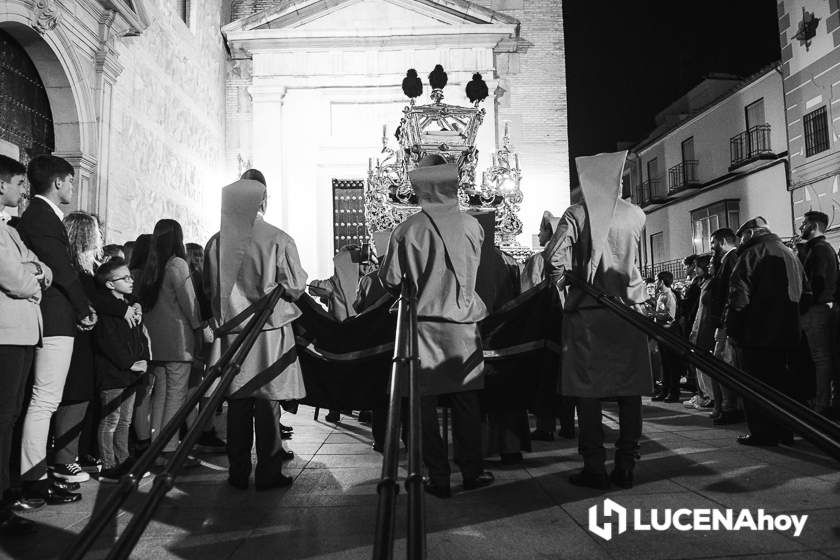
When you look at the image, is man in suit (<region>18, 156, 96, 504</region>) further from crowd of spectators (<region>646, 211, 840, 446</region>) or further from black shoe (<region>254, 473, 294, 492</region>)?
crowd of spectators (<region>646, 211, 840, 446</region>)

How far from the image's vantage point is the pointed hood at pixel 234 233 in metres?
4.32

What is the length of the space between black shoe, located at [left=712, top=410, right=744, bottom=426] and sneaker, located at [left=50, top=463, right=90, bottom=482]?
18.0 ft

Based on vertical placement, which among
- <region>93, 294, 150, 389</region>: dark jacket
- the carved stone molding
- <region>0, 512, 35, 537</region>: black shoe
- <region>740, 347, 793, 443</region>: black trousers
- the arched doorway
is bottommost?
<region>0, 512, 35, 537</region>: black shoe

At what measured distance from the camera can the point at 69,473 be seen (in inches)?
167

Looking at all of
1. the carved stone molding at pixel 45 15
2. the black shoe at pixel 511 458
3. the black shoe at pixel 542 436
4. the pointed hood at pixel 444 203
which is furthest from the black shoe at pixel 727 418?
the carved stone molding at pixel 45 15

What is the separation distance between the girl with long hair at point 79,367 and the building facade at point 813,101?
14.4 m

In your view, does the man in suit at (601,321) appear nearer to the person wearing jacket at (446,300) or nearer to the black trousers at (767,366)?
the person wearing jacket at (446,300)

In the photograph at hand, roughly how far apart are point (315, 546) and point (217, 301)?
1959mm

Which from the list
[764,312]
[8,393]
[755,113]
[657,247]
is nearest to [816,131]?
[755,113]

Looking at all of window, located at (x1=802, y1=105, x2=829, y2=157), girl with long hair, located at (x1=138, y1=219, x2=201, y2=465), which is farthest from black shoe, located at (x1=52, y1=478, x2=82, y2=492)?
window, located at (x1=802, y1=105, x2=829, y2=157)

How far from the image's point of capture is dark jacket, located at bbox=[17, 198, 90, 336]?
12.3ft

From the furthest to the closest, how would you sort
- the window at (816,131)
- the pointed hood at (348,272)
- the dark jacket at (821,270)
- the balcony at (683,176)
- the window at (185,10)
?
the balcony at (683,176)
the window at (816,131)
the window at (185,10)
the pointed hood at (348,272)
the dark jacket at (821,270)

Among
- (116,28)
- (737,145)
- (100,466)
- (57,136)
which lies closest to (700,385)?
(100,466)

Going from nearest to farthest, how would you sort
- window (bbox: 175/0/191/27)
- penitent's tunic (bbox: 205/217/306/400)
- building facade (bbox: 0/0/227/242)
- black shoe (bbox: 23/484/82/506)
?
black shoe (bbox: 23/484/82/506) < penitent's tunic (bbox: 205/217/306/400) < building facade (bbox: 0/0/227/242) < window (bbox: 175/0/191/27)
